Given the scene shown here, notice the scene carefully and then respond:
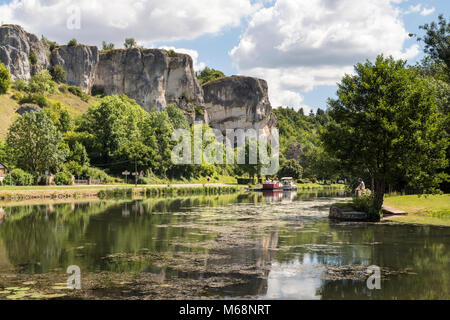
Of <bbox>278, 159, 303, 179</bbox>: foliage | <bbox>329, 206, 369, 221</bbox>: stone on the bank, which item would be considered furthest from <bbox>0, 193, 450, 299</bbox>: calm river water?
<bbox>278, 159, 303, 179</bbox>: foliage

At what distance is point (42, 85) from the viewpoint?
13012 cm

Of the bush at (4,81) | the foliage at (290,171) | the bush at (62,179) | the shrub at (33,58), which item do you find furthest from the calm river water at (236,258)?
the shrub at (33,58)

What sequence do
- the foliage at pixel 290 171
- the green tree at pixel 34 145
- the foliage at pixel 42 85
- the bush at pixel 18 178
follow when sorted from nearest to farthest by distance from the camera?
the bush at pixel 18 178, the green tree at pixel 34 145, the foliage at pixel 42 85, the foliage at pixel 290 171

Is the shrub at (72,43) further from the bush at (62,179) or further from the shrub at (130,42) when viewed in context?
the bush at (62,179)

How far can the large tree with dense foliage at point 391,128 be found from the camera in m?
29.6

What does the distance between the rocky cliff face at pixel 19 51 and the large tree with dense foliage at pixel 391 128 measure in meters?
135

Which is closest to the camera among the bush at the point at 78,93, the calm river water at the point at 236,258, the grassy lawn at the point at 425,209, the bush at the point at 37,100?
the calm river water at the point at 236,258

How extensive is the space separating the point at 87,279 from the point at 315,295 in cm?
651

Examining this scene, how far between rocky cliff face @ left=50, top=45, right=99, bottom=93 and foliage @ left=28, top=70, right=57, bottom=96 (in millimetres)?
19680

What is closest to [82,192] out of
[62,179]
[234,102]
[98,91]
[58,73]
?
[62,179]

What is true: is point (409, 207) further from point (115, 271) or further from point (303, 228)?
point (115, 271)

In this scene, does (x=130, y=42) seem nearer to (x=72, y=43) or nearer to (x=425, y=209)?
(x=72, y=43)

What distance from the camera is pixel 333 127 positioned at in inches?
1291
